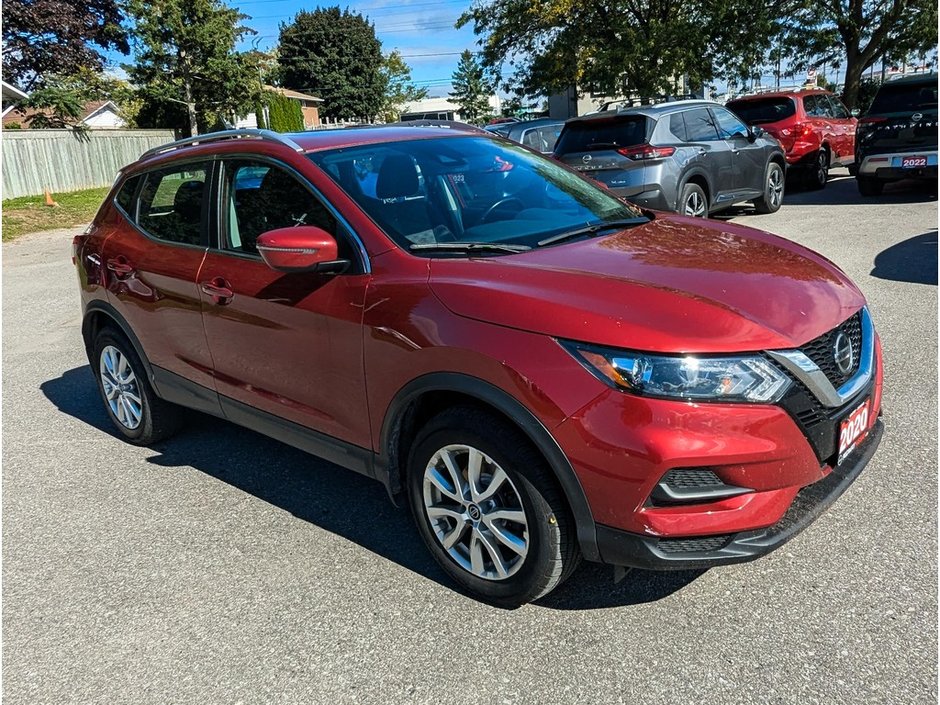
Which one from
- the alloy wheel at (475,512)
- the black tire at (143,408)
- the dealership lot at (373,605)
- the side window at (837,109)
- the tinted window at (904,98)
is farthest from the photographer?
the side window at (837,109)

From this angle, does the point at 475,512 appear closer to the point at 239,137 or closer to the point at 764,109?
the point at 239,137

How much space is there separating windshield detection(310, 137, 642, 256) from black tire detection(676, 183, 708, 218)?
602 cm

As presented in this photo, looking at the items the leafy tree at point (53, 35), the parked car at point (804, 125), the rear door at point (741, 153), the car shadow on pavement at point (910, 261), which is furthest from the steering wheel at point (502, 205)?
the leafy tree at point (53, 35)

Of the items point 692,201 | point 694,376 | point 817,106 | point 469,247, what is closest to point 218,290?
point 469,247

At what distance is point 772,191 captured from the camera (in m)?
12.2

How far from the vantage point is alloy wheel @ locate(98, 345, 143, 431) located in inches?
193

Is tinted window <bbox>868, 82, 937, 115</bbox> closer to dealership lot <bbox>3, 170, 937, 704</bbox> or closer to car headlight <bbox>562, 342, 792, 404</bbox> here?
dealership lot <bbox>3, 170, 937, 704</bbox>

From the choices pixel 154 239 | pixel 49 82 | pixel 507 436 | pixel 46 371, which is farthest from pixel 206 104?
pixel 507 436

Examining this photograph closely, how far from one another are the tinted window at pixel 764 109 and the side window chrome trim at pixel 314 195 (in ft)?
42.1

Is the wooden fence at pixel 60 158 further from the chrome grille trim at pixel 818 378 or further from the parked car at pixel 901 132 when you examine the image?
the chrome grille trim at pixel 818 378

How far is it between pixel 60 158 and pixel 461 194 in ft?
81.9

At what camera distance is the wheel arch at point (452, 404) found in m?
2.63

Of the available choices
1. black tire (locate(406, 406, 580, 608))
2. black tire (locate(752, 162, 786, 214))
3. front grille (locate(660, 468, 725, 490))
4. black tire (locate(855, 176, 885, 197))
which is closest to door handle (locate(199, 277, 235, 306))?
black tire (locate(406, 406, 580, 608))

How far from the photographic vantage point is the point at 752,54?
83.5 ft
